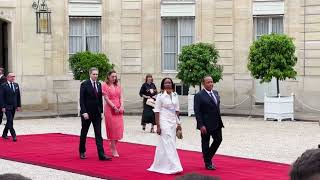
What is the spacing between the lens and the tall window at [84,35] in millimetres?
27172

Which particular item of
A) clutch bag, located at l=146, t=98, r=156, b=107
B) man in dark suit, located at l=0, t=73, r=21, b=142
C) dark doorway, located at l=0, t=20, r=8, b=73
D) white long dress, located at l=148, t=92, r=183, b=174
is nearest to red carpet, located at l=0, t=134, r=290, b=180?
white long dress, located at l=148, t=92, r=183, b=174

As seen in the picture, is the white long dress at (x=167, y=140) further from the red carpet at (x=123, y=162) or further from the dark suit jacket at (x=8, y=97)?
the dark suit jacket at (x=8, y=97)

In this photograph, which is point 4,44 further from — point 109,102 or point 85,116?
point 85,116

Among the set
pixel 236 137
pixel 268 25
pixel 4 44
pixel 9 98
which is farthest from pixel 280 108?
pixel 4 44

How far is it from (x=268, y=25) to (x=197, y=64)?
4110mm

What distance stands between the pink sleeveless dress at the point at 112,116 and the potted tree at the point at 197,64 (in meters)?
10.6

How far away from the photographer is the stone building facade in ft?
83.4

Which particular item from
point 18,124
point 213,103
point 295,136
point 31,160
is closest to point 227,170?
point 213,103

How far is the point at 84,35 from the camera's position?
27328 millimetres

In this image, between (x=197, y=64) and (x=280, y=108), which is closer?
Result: (x=280, y=108)

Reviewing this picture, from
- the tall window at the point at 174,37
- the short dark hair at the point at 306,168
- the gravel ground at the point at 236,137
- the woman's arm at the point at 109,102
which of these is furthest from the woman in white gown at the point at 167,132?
the tall window at the point at 174,37

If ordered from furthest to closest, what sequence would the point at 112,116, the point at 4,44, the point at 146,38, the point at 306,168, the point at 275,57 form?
the point at 146,38, the point at 4,44, the point at 275,57, the point at 112,116, the point at 306,168

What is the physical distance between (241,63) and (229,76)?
0.67 m

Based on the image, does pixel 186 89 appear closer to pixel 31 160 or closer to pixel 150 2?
pixel 150 2
